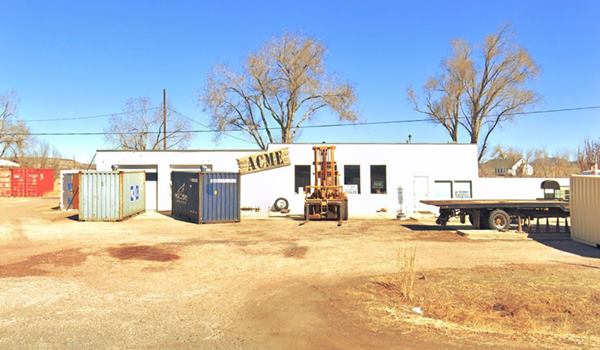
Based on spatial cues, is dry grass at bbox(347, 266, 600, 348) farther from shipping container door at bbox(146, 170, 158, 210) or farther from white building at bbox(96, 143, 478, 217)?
shipping container door at bbox(146, 170, 158, 210)

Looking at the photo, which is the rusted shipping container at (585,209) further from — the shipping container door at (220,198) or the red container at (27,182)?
the red container at (27,182)

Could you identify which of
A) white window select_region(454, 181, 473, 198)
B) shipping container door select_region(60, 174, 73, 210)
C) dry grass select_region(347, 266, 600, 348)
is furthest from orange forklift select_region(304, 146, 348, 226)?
shipping container door select_region(60, 174, 73, 210)

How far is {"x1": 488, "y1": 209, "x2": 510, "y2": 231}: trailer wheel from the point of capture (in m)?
17.0

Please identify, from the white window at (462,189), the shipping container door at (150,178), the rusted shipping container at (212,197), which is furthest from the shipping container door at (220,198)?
the white window at (462,189)

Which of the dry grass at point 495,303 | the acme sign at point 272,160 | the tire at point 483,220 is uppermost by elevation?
the acme sign at point 272,160

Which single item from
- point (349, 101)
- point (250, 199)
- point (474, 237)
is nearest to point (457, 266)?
point (474, 237)

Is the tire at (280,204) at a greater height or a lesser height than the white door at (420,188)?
lesser

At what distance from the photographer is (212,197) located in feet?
66.8

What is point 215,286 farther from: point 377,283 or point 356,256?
point 356,256

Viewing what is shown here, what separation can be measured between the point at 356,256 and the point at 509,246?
589cm

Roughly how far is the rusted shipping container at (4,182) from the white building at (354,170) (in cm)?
2312

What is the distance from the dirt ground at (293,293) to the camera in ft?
18.0

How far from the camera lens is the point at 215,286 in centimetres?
841

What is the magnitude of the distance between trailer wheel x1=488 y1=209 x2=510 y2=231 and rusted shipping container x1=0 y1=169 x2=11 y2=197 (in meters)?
44.6
